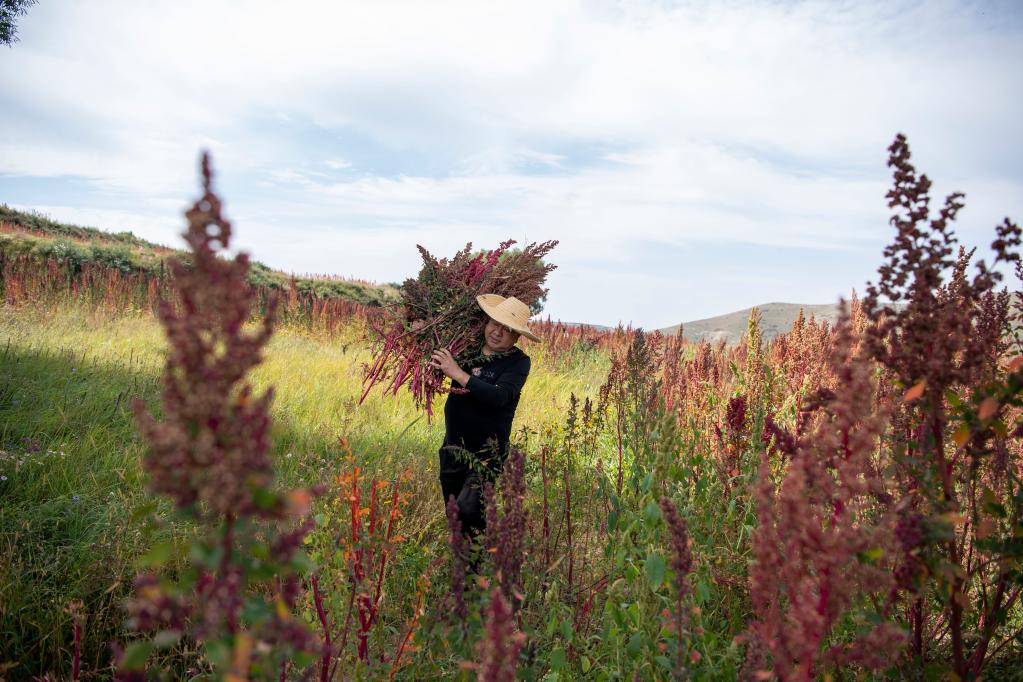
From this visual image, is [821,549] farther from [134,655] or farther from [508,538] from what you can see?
[134,655]

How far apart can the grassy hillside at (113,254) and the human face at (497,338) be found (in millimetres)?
11076

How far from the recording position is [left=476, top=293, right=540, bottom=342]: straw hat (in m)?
3.76

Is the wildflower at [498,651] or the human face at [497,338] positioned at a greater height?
the human face at [497,338]

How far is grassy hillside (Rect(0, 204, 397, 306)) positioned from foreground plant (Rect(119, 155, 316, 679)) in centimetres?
1405

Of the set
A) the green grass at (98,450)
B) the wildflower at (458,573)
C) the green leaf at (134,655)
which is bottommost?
the green grass at (98,450)

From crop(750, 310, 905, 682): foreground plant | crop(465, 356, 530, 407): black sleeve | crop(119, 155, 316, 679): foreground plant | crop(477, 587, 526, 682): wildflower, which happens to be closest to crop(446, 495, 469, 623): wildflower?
crop(477, 587, 526, 682): wildflower

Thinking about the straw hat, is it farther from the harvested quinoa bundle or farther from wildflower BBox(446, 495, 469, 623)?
wildflower BBox(446, 495, 469, 623)

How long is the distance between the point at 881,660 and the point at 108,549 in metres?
3.53

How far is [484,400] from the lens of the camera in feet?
12.1

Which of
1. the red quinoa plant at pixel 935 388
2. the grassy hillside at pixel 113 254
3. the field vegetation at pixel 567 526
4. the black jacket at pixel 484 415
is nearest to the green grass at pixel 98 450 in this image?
the field vegetation at pixel 567 526

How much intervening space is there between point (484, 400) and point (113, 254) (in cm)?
1923

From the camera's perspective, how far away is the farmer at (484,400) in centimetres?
373

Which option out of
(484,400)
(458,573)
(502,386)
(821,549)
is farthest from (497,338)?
(821,549)

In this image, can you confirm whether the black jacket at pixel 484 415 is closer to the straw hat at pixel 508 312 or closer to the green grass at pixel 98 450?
the straw hat at pixel 508 312
